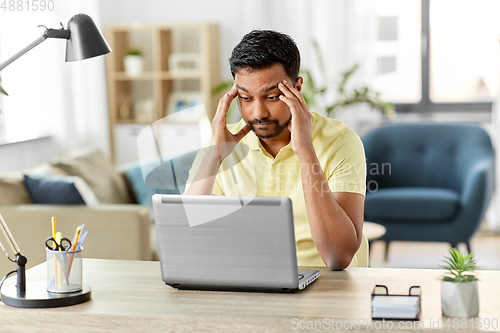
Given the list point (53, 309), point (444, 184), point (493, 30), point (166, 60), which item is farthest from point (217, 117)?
point (493, 30)

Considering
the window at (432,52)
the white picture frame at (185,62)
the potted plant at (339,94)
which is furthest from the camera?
the white picture frame at (185,62)

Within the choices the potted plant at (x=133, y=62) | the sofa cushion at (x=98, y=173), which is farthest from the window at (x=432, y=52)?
the sofa cushion at (x=98, y=173)

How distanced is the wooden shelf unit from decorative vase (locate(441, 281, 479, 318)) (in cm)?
394

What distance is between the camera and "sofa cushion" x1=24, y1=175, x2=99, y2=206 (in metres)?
2.89

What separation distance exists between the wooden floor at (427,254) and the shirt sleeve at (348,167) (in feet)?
7.69

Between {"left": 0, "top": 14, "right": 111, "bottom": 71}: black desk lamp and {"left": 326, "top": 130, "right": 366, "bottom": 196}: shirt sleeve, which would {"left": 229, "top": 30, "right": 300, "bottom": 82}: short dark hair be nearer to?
{"left": 326, "top": 130, "right": 366, "bottom": 196}: shirt sleeve

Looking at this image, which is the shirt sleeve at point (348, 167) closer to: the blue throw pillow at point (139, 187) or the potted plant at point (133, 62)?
the blue throw pillow at point (139, 187)

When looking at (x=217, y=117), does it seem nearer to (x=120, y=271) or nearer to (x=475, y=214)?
(x=120, y=271)

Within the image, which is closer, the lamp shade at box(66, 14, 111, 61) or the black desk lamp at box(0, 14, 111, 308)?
the black desk lamp at box(0, 14, 111, 308)

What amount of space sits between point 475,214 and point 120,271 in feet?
8.95

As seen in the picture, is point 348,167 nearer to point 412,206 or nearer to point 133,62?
point 412,206

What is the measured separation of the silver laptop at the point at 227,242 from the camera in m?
1.18

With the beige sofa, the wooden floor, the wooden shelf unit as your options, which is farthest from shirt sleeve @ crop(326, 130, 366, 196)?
the wooden shelf unit

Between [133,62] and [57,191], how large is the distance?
2309 millimetres
